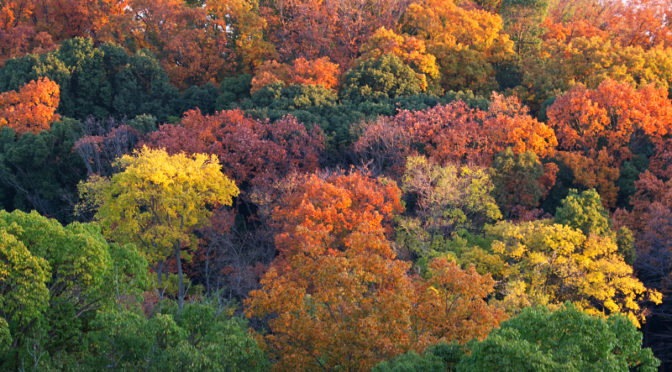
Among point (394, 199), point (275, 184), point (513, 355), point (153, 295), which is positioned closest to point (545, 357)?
point (513, 355)

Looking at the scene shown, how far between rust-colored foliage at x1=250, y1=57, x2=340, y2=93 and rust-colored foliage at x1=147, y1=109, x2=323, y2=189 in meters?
7.14

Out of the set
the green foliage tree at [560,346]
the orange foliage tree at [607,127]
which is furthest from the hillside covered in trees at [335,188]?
the orange foliage tree at [607,127]

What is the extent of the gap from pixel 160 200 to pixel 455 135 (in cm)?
1604

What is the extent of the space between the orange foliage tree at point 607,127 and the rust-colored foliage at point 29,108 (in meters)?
32.9

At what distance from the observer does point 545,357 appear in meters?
12.6

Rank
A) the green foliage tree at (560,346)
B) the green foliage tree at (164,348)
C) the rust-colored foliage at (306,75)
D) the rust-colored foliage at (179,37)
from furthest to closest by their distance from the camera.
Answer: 1. the rust-colored foliage at (179,37)
2. the rust-colored foliage at (306,75)
3. the green foliage tree at (164,348)
4. the green foliage tree at (560,346)

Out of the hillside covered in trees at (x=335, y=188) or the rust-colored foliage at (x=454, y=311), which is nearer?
the hillside covered in trees at (x=335, y=188)

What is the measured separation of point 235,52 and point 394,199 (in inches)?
1149

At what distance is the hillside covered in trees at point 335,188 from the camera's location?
1683cm

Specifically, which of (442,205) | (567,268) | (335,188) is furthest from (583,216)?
(335,188)

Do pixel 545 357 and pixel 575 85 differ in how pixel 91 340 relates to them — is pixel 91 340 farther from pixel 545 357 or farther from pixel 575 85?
pixel 575 85

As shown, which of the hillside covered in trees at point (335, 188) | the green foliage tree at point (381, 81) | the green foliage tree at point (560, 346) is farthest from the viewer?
the green foliage tree at point (381, 81)

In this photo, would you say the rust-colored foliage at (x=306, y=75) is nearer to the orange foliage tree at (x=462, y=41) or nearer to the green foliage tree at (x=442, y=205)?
the orange foliage tree at (x=462, y=41)

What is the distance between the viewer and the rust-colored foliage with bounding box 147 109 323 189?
35.1 metres
